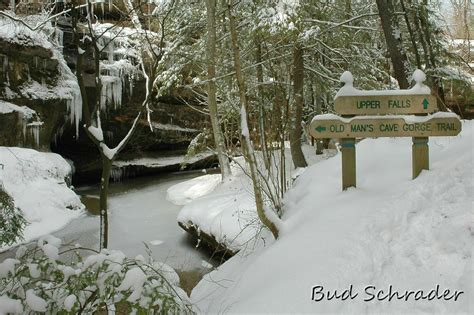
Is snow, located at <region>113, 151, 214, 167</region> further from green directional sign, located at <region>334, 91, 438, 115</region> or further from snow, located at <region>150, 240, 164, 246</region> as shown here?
green directional sign, located at <region>334, 91, 438, 115</region>

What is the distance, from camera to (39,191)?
35.6 feet

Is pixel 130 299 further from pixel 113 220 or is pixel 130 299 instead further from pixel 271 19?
pixel 113 220

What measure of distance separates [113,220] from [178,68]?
4694 mm

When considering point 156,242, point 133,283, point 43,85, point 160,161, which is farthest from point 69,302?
point 160,161

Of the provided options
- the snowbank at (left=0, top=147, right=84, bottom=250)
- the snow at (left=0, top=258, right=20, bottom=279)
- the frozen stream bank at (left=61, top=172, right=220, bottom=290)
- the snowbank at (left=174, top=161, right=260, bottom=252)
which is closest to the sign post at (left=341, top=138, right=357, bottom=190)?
the snowbank at (left=174, top=161, right=260, bottom=252)

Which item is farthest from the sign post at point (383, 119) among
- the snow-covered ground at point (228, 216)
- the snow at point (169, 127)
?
the snow at point (169, 127)

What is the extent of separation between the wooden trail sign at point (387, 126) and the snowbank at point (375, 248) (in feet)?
0.98

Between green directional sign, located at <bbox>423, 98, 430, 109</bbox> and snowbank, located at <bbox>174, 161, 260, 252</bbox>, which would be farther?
snowbank, located at <bbox>174, 161, 260, 252</bbox>

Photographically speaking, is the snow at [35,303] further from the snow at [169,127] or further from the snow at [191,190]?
the snow at [169,127]

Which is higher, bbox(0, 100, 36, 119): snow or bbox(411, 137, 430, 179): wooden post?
bbox(0, 100, 36, 119): snow

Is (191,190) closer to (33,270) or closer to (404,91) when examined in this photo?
(404,91)

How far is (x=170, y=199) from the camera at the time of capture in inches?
510

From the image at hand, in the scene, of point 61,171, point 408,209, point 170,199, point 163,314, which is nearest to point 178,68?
point 170,199

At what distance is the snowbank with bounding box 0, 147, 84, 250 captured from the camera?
→ 980cm
